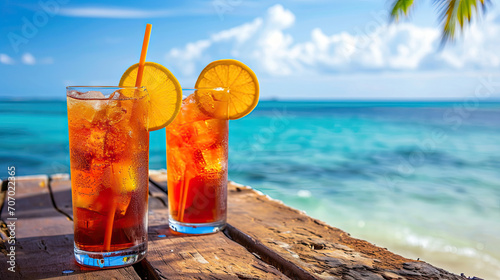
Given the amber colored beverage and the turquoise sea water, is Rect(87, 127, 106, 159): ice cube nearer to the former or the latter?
the amber colored beverage

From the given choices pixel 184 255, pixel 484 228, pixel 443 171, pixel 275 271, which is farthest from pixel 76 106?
pixel 443 171

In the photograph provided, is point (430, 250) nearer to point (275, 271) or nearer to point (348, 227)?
point (348, 227)

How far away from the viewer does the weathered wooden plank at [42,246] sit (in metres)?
1.18

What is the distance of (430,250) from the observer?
5438 mm

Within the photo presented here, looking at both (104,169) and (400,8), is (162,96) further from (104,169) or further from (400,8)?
(400,8)

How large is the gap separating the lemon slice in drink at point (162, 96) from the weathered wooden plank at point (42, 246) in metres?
0.50

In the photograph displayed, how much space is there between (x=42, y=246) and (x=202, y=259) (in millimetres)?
558

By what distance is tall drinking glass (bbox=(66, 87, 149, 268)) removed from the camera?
1270 millimetres

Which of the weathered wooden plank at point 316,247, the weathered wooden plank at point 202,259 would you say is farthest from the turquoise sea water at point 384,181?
the weathered wooden plank at point 202,259

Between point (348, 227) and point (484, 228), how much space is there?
2.06 meters

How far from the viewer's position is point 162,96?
1472mm

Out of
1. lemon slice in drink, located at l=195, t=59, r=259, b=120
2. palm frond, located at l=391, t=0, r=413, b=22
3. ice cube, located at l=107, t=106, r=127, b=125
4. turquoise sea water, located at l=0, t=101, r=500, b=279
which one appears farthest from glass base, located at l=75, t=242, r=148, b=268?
palm frond, located at l=391, t=0, r=413, b=22

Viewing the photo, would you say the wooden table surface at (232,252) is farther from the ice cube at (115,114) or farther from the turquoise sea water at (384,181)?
the turquoise sea water at (384,181)

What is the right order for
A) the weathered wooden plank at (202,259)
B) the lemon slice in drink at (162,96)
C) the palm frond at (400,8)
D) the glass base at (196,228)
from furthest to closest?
the palm frond at (400,8)
the glass base at (196,228)
the lemon slice in drink at (162,96)
the weathered wooden plank at (202,259)
